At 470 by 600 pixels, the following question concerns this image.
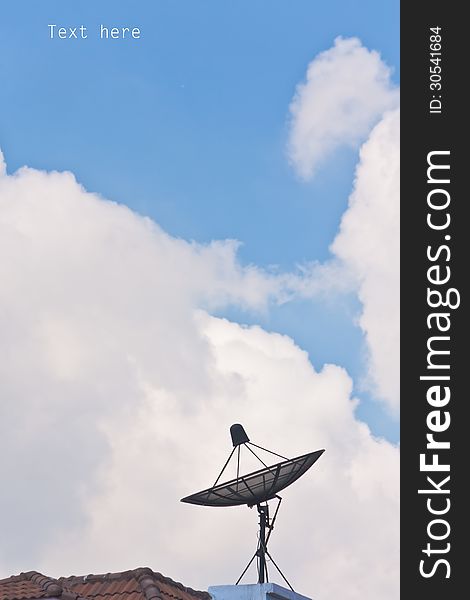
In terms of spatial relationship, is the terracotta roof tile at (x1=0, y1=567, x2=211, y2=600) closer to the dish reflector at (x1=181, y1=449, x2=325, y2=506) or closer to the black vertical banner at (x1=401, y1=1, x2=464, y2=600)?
the dish reflector at (x1=181, y1=449, x2=325, y2=506)

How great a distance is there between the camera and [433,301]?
22266 mm

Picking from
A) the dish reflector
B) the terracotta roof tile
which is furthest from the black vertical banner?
the terracotta roof tile

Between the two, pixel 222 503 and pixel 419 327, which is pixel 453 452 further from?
pixel 222 503

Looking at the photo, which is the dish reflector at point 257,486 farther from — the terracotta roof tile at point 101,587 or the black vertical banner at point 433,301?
the black vertical banner at point 433,301

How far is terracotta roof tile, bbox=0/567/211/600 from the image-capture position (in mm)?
22859

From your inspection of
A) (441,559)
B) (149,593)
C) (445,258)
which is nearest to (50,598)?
(149,593)

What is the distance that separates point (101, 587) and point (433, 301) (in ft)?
34.9

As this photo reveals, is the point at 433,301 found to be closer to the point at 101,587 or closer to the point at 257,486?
the point at 257,486

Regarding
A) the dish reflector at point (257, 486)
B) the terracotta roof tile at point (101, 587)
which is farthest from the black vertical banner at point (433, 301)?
the terracotta roof tile at point (101, 587)

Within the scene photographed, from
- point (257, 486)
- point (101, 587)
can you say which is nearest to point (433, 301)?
point (257, 486)

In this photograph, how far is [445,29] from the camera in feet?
76.2

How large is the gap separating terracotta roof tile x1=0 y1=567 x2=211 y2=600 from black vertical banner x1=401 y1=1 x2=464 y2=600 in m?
6.46

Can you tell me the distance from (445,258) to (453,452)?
4.28 meters

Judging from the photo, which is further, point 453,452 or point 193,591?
point 193,591
